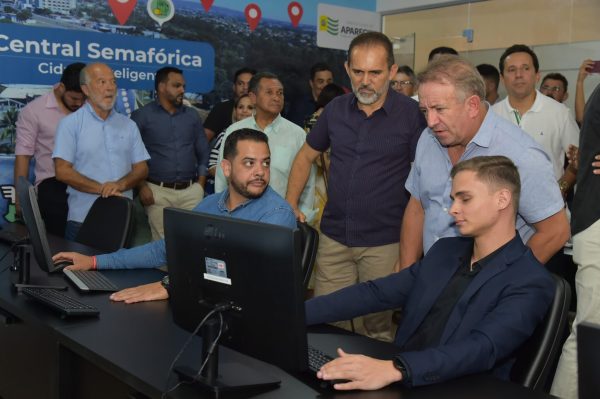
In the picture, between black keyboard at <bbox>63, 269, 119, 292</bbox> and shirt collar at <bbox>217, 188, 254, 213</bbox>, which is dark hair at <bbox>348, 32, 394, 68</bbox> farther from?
black keyboard at <bbox>63, 269, 119, 292</bbox>

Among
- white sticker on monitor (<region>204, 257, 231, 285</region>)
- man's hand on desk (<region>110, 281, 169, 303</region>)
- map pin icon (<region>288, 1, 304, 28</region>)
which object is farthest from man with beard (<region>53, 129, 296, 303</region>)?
map pin icon (<region>288, 1, 304, 28</region>)

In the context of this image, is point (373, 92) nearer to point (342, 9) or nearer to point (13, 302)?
point (13, 302)

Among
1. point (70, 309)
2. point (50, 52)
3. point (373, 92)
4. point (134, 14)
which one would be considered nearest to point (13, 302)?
point (70, 309)

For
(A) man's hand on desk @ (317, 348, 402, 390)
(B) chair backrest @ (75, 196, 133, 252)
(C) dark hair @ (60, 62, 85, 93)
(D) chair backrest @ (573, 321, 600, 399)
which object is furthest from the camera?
(C) dark hair @ (60, 62, 85, 93)

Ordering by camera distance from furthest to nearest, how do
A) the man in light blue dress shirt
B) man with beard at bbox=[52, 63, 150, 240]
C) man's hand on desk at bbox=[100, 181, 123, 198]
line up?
man with beard at bbox=[52, 63, 150, 240] → man's hand on desk at bbox=[100, 181, 123, 198] → the man in light blue dress shirt

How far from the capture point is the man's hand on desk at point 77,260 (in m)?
3.11

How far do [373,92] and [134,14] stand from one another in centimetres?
362

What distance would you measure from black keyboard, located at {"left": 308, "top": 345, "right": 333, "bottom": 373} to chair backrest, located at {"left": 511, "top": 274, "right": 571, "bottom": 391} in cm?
52

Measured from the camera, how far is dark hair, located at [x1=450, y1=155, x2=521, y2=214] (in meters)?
2.15

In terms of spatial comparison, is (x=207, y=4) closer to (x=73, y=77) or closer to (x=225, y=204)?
(x=73, y=77)

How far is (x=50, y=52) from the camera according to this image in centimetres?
586

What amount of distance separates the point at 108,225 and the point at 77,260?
67 cm

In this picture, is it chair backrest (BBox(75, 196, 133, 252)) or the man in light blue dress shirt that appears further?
chair backrest (BBox(75, 196, 133, 252))

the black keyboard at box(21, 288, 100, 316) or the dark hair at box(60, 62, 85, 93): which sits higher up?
the dark hair at box(60, 62, 85, 93)
